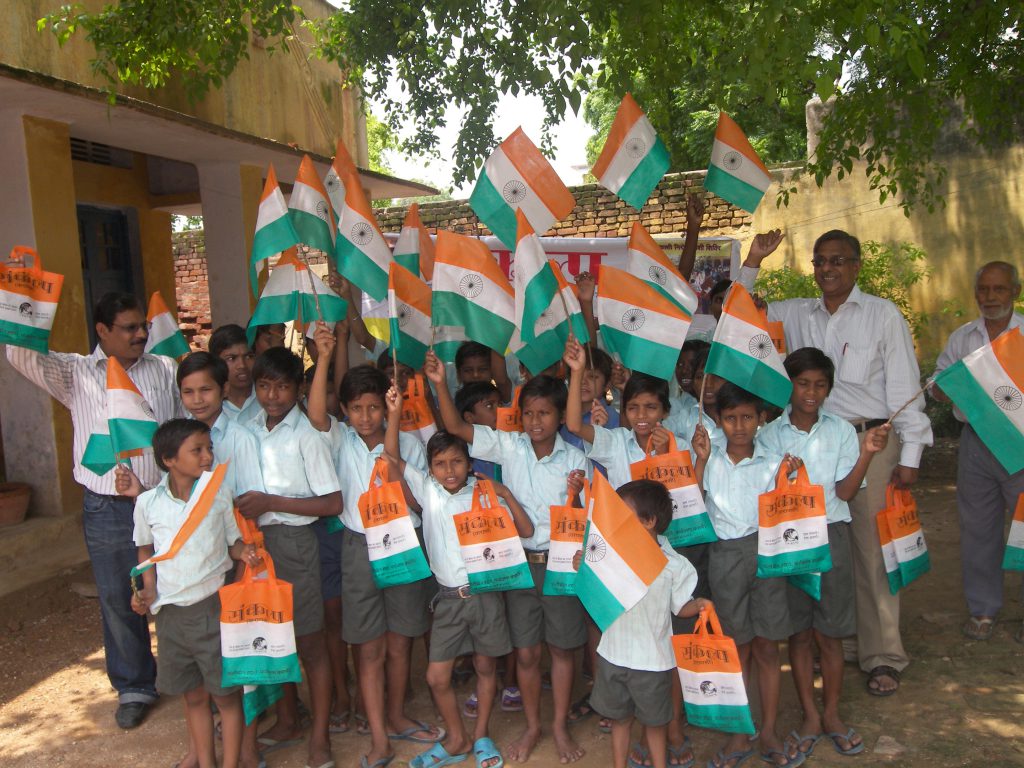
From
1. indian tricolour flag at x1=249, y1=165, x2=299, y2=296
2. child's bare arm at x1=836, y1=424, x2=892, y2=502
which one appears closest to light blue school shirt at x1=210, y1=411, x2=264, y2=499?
indian tricolour flag at x1=249, y1=165, x2=299, y2=296

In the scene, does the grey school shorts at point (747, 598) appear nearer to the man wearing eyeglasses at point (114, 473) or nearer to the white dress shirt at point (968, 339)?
the white dress shirt at point (968, 339)

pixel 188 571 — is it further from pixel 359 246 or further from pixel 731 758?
pixel 731 758

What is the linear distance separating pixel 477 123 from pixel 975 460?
3734 mm

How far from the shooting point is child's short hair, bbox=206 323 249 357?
376 centimetres

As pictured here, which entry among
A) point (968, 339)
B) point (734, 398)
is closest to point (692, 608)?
point (734, 398)

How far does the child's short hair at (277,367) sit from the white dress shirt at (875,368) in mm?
2238

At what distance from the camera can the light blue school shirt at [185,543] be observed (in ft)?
10.0

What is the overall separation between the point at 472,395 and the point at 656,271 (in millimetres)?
1032

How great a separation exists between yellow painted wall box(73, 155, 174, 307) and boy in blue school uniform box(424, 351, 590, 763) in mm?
6254

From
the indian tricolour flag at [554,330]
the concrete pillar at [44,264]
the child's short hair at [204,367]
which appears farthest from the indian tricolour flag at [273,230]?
the concrete pillar at [44,264]

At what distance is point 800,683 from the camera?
134 inches

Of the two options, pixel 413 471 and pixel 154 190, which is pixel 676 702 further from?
pixel 154 190

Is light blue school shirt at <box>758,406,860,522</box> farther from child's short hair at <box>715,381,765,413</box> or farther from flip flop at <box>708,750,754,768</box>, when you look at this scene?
flip flop at <box>708,750,754,768</box>

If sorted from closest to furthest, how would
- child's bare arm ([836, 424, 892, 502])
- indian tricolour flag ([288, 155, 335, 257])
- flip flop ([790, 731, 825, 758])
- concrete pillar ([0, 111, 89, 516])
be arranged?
child's bare arm ([836, 424, 892, 502]) → flip flop ([790, 731, 825, 758]) → indian tricolour flag ([288, 155, 335, 257]) → concrete pillar ([0, 111, 89, 516])
